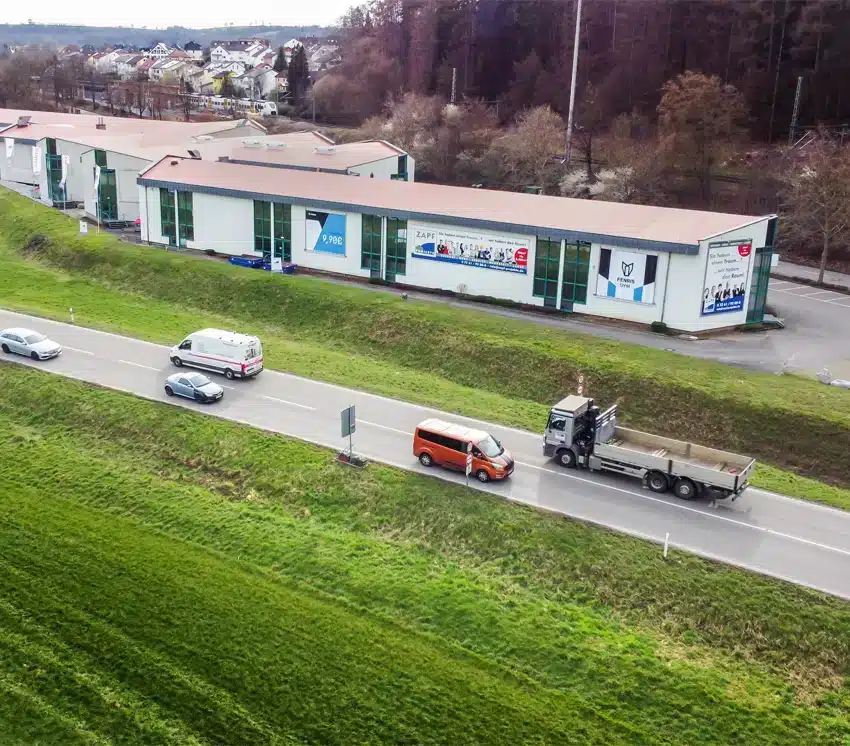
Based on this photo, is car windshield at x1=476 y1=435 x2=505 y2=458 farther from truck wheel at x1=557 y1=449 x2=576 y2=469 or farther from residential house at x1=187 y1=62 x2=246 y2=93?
residential house at x1=187 y1=62 x2=246 y2=93

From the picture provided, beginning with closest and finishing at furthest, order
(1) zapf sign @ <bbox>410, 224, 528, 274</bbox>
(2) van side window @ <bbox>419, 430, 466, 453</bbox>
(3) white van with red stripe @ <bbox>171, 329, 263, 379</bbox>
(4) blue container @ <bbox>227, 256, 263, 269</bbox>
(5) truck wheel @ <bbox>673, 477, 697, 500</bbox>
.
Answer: (5) truck wheel @ <bbox>673, 477, 697, 500</bbox> < (2) van side window @ <bbox>419, 430, 466, 453</bbox> < (3) white van with red stripe @ <bbox>171, 329, 263, 379</bbox> < (1) zapf sign @ <bbox>410, 224, 528, 274</bbox> < (4) blue container @ <bbox>227, 256, 263, 269</bbox>

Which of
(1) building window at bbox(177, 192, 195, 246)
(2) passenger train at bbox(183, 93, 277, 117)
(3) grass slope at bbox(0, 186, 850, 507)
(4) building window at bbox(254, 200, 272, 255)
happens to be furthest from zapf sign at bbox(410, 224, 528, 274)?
(2) passenger train at bbox(183, 93, 277, 117)

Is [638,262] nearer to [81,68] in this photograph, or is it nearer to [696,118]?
[696,118]

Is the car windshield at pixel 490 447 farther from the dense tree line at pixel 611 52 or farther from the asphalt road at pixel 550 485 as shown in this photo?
the dense tree line at pixel 611 52

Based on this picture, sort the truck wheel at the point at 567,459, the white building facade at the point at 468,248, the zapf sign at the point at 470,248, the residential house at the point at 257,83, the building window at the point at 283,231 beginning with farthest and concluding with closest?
the residential house at the point at 257,83, the building window at the point at 283,231, the zapf sign at the point at 470,248, the white building facade at the point at 468,248, the truck wheel at the point at 567,459

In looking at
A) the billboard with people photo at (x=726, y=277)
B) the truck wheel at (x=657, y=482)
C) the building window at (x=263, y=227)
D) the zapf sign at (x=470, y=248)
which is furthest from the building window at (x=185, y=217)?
the truck wheel at (x=657, y=482)

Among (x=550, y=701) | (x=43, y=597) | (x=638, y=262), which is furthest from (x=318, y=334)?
(x=550, y=701)
